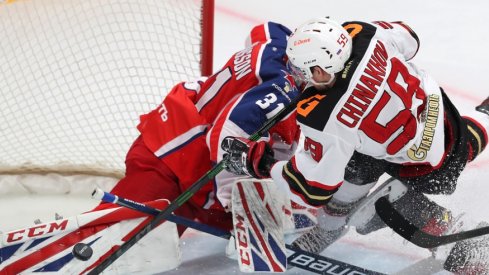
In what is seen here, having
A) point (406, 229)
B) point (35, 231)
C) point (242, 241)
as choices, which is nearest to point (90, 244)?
point (35, 231)

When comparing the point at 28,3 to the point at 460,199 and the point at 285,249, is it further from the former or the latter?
the point at 460,199

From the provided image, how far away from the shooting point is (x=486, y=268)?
2.93m

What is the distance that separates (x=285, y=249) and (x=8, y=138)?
57.7 inches

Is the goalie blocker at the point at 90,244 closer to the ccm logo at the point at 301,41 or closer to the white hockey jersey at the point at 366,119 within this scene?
the white hockey jersey at the point at 366,119

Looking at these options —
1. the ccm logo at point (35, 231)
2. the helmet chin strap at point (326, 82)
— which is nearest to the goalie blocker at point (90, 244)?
the ccm logo at point (35, 231)

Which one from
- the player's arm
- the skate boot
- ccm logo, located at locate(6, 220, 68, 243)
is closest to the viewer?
ccm logo, located at locate(6, 220, 68, 243)

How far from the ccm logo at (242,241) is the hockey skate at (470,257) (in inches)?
28.2

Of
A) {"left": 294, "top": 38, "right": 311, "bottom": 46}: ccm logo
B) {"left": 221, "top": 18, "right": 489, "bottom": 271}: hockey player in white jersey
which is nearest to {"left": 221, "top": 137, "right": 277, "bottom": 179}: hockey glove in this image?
{"left": 221, "top": 18, "right": 489, "bottom": 271}: hockey player in white jersey

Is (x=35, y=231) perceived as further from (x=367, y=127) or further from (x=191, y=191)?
(x=367, y=127)

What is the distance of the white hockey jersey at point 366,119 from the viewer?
2557 millimetres

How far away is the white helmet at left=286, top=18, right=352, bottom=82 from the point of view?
253cm

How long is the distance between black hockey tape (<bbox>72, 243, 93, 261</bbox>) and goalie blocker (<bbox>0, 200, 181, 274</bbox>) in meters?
0.02

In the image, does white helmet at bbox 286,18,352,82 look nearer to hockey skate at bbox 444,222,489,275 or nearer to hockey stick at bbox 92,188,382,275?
hockey stick at bbox 92,188,382,275

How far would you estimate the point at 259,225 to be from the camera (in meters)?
3.08
